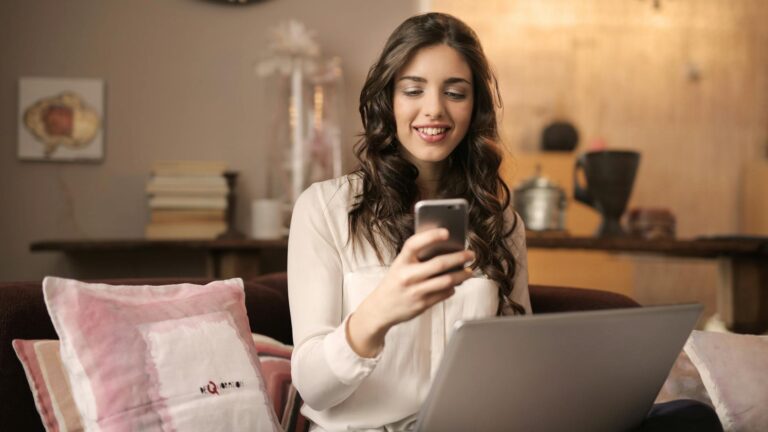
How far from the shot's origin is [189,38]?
2.94 metres

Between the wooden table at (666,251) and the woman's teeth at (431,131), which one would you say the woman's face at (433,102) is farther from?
the wooden table at (666,251)

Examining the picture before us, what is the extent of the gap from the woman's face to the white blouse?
0.17 m

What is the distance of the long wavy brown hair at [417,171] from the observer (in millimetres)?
1501

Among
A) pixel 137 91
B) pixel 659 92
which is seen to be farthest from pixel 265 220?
pixel 659 92

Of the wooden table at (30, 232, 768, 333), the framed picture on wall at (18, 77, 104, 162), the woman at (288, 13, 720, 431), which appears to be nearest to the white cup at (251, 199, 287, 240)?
the wooden table at (30, 232, 768, 333)

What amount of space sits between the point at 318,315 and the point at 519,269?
473mm

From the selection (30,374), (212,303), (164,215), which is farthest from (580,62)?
(30,374)

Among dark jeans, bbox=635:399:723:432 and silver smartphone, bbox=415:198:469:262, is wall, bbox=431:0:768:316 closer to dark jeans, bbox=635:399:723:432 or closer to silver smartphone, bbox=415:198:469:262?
dark jeans, bbox=635:399:723:432

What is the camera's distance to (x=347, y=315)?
1366 millimetres

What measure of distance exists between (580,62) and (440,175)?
2.95 meters

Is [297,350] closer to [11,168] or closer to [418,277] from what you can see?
A: [418,277]

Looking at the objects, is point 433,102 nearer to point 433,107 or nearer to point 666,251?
point 433,107

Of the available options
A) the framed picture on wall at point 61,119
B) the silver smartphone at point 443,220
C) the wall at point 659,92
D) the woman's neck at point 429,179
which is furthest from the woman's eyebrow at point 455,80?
the wall at point 659,92

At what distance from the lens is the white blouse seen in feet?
4.41
